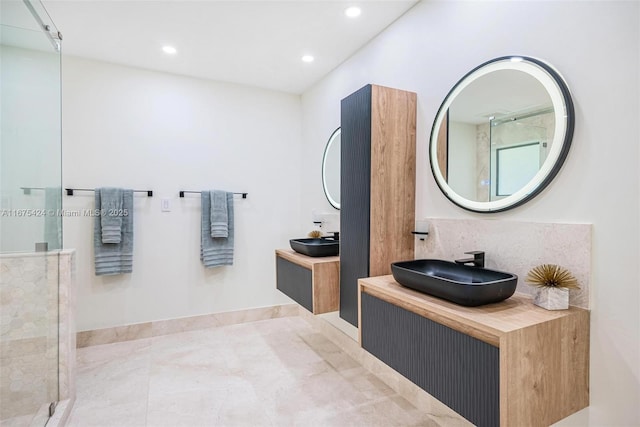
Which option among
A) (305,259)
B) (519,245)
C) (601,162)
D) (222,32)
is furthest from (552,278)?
(222,32)

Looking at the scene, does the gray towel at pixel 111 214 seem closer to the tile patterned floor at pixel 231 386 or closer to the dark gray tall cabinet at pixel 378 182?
the tile patterned floor at pixel 231 386

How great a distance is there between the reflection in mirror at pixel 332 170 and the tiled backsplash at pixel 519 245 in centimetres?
111

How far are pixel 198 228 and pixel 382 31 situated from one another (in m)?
2.43

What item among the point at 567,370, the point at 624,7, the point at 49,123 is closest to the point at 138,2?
the point at 49,123

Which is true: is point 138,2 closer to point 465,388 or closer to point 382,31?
point 382,31

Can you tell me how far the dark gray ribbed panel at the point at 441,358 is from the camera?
3.72 feet

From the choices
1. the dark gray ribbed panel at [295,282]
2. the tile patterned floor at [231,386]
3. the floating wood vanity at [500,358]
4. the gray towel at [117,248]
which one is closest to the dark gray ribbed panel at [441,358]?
the floating wood vanity at [500,358]

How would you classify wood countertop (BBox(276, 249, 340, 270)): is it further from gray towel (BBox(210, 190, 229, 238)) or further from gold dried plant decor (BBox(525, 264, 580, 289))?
gold dried plant decor (BBox(525, 264, 580, 289))

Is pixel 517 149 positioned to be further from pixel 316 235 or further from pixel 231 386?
pixel 231 386

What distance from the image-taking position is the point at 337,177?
2949 mm

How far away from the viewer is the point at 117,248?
2.91m

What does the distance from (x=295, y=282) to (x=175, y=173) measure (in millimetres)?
1649

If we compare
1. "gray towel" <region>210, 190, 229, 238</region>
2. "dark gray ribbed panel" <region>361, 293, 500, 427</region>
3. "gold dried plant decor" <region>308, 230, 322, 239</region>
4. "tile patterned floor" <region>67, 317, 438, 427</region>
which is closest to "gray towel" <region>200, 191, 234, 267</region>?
"gray towel" <region>210, 190, 229, 238</region>

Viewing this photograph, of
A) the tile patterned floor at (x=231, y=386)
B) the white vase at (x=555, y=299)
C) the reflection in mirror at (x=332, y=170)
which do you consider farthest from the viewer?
the reflection in mirror at (x=332, y=170)
